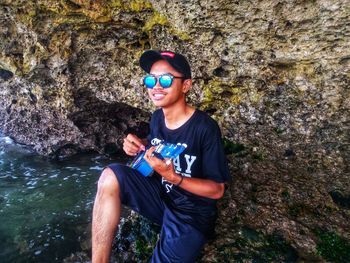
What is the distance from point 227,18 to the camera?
177 inches

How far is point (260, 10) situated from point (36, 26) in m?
3.90

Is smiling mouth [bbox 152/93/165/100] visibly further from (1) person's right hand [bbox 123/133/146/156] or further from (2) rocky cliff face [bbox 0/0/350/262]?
(2) rocky cliff face [bbox 0/0/350/262]

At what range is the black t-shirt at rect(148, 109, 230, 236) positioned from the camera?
127 inches

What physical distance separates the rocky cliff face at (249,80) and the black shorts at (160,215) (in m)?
0.47

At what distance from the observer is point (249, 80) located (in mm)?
4973

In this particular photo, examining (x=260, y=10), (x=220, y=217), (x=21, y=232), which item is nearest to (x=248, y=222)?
(x=220, y=217)

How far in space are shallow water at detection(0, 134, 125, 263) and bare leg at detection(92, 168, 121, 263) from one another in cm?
145

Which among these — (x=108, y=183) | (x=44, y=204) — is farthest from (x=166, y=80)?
(x=44, y=204)

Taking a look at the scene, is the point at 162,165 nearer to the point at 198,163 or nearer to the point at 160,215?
the point at 198,163

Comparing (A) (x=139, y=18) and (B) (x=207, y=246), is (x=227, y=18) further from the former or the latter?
(B) (x=207, y=246)

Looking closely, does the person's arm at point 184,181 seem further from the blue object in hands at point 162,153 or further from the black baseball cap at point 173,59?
the black baseball cap at point 173,59

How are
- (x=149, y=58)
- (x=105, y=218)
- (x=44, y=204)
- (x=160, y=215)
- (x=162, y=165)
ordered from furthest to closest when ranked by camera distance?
(x=44, y=204) → (x=160, y=215) → (x=149, y=58) → (x=105, y=218) → (x=162, y=165)

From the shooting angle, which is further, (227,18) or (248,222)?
(227,18)

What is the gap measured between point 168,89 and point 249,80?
2.06 metres
